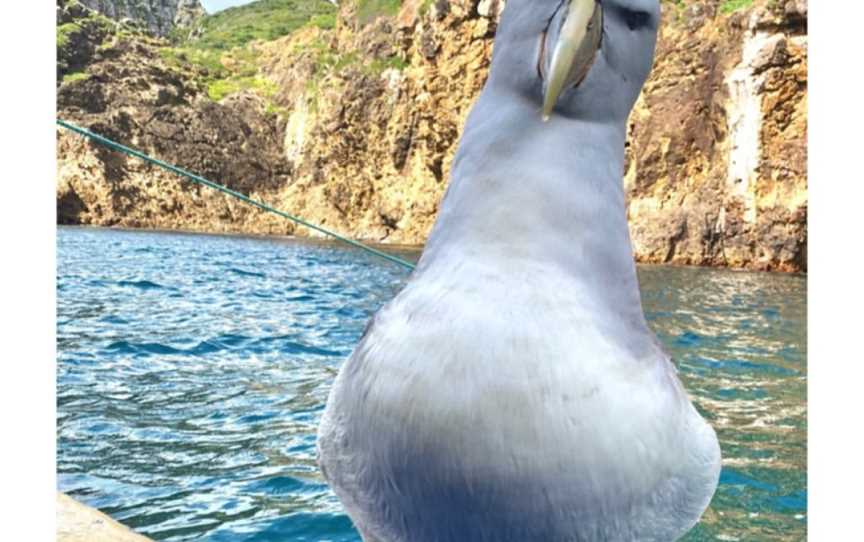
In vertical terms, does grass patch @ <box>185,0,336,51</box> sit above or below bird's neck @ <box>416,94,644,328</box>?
above

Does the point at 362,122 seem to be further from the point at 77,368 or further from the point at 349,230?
the point at 77,368

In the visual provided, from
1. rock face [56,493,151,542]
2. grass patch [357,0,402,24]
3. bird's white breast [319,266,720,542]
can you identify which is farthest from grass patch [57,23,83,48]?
bird's white breast [319,266,720,542]

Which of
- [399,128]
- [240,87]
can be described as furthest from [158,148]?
[399,128]

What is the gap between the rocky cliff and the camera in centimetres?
2072

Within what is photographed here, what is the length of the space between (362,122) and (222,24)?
3670 centimetres

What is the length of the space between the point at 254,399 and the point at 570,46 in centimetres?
463

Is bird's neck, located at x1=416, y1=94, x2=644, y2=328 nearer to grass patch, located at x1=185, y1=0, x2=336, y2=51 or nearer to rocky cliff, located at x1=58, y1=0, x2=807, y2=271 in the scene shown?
rocky cliff, located at x1=58, y1=0, x2=807, y2=271

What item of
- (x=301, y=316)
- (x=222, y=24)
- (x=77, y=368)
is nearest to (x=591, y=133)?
(x=77, y=368)

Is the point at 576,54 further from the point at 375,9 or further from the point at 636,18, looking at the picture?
the point at 375,9

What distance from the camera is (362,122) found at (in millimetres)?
35375

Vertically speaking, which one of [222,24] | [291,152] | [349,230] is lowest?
[349,230]

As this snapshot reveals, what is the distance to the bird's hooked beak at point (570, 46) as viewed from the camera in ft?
3.67

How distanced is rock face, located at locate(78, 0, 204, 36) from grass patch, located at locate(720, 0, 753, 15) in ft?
146

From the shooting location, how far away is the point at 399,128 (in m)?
33.0
